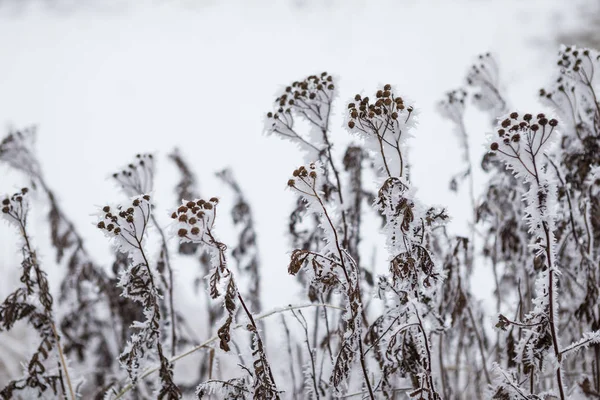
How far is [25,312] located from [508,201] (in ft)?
8.30

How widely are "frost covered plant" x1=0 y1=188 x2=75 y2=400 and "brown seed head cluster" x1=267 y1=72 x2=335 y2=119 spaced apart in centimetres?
108

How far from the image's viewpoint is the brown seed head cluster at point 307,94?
1828 millimetres

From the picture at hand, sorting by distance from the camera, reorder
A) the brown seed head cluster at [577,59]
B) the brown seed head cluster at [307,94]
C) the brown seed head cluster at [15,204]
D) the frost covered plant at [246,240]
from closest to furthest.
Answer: the brown seed head cluster at [15,204], the brown seed head cluster at [307,94], the brown seed head cluster at [577,59], the frost covered plant at [246,240]

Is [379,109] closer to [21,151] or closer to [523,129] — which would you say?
[523,129]

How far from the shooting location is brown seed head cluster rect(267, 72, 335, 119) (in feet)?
6.00

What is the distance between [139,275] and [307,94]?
0.98 metres

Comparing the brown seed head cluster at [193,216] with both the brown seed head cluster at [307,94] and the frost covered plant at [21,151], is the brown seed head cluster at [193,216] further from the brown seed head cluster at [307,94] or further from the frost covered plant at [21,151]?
the frost covered plant at [21,151]

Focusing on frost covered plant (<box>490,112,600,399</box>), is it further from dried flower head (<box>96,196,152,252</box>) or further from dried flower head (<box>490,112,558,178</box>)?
dried flower head (<box>96,196,152,252</box>)

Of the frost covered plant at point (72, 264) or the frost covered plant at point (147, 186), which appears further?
the frost covered plant at point (72, 264)

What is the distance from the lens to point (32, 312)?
6.08 feet

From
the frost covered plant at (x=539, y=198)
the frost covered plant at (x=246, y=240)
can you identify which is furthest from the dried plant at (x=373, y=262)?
the frost covered plant at (x=246, y=240)

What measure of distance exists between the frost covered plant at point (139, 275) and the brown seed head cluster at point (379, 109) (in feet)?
2.41

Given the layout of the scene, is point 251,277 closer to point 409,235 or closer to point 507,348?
point 507,348

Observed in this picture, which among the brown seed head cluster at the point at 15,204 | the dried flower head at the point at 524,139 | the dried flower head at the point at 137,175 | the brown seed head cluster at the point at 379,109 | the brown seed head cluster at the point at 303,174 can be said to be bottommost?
the brown seed head cluster at the point at 303,174
